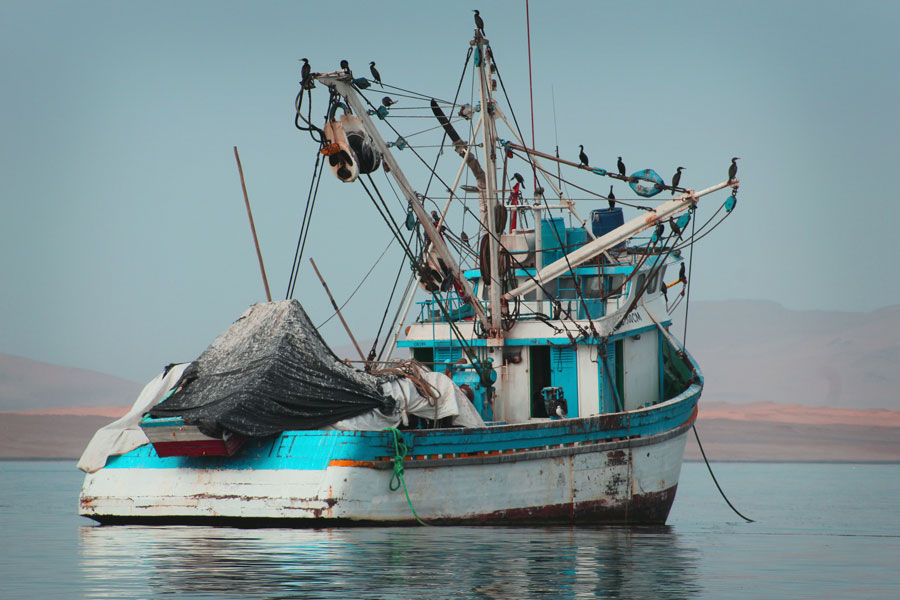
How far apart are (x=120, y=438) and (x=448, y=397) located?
18.3 ft

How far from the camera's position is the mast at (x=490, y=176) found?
23.2 meters

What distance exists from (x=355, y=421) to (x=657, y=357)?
9824 mm

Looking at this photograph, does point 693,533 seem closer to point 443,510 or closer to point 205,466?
point 443,510

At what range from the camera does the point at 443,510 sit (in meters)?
20.0

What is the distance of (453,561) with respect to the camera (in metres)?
15.8

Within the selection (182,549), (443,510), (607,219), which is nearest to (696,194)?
(607,219)

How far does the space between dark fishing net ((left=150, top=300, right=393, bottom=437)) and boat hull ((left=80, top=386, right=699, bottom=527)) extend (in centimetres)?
54

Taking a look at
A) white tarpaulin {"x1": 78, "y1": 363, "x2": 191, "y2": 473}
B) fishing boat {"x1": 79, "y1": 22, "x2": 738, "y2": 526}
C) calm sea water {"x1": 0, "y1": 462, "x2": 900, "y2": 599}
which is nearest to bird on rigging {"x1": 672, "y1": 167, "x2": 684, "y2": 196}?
fishing boat {"x1": 79, "y1": 22, "x2": 738, "y2": 526}

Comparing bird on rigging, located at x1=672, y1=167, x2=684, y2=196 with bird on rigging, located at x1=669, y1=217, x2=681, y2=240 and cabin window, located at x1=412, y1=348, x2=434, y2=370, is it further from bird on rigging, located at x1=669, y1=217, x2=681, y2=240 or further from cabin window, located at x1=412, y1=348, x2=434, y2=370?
cabin window, located at x1=412, y1=348, x2=434, y2=370

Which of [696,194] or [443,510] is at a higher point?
[696,194]

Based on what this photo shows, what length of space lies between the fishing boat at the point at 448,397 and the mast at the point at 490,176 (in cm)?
4

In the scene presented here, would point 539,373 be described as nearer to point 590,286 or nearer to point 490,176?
point 590,286

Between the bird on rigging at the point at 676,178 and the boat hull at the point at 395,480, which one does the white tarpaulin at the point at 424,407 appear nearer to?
the boat hull at the point at 395,480

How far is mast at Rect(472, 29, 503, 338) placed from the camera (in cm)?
2323
